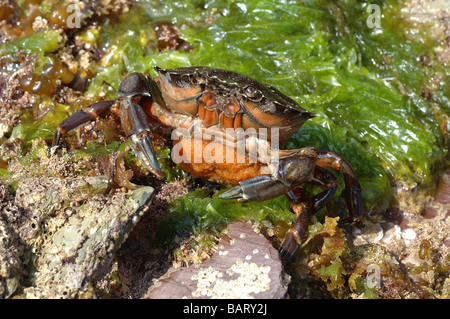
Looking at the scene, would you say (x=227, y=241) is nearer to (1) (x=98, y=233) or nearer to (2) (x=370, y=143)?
(1) (x=98, y=233)

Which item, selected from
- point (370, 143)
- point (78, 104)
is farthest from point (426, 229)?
point (78, 104)

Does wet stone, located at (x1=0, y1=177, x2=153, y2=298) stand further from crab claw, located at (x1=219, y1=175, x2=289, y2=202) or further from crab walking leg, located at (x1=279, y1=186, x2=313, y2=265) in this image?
crab walking leg, located at (x1=279, y1=186, x2=313, y2=265)

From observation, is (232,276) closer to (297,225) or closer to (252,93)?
(297,225)

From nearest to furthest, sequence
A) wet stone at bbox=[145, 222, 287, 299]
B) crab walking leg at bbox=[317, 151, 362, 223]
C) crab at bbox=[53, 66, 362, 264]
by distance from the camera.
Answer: wet stone at bbox=[145, 222, 287, 299] → crab at bbox=[53, 66, 362, 264] → crab walking leg at bbox=[317, 151, 362, 223]

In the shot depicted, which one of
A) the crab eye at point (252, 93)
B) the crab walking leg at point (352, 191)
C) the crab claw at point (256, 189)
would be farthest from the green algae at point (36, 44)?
the crab walking leg at point (352, 191)

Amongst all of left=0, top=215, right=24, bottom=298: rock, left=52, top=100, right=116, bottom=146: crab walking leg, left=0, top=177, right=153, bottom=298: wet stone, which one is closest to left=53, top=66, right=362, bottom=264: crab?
left=52, top=100, right=116, bottom=146: crab walking leg

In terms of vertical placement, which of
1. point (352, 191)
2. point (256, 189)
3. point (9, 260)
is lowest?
point (352, 191)

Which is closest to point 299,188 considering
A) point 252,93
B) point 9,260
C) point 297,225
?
point 297,225

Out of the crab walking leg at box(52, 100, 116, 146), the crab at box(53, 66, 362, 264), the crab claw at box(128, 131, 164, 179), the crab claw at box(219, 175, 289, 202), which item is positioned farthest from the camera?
the crab walking leg at box(52, 100, 116, 146)
